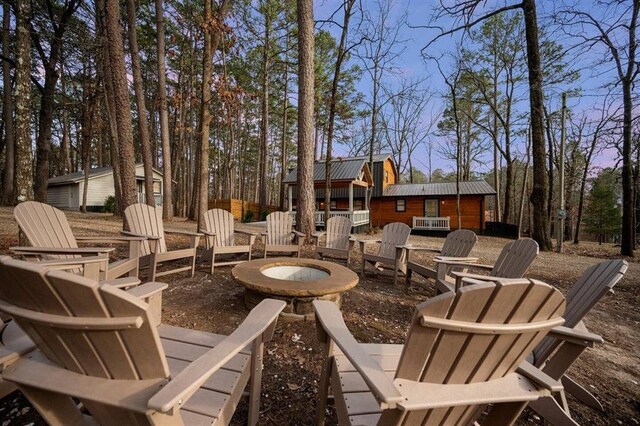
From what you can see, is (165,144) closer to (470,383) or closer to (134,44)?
(134,44)

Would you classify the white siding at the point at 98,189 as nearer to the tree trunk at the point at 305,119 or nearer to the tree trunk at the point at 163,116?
the tree trunk at the point at 163,116

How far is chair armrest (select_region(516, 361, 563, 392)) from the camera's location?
1.05 meters

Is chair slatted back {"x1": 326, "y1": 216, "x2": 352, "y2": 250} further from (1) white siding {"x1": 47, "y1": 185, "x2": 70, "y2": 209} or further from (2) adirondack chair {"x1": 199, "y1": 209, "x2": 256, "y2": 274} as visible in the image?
(1) white siding {"x1": 47, "y1": 185, "x2": 70, "y2": 209}

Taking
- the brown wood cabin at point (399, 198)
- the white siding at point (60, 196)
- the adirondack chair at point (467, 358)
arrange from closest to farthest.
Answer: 1. the adirondack chair at point (467, 358)
2. the brown wood cabin at point (399, 198)
3. the white siding at point (60, 196)

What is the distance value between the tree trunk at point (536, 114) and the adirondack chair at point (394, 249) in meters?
6.26

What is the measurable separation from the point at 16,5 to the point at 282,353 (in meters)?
8.69

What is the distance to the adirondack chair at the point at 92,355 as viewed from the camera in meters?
0.79

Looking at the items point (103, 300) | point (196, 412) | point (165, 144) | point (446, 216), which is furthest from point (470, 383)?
point (446, 216)

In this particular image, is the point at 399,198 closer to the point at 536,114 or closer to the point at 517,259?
the point at 536,114

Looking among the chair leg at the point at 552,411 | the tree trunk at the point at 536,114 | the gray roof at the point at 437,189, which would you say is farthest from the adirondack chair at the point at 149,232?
the gray roof at the point at 437,189

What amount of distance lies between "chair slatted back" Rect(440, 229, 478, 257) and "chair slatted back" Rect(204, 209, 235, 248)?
145 inches

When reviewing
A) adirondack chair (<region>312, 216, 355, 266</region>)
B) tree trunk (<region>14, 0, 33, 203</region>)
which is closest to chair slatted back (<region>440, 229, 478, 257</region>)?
adirondack chair (<region>312, 216, 355, 266</region>)

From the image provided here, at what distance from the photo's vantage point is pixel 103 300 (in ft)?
2.57

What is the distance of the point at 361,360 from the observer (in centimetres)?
105
